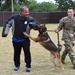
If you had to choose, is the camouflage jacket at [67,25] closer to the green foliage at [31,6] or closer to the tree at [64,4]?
the green foliage at [31,6]

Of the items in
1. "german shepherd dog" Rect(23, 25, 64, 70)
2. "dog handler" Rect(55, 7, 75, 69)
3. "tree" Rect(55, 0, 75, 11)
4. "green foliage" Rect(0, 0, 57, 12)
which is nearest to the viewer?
"german shepherd dog" Rect(23, 25, 64, 70)

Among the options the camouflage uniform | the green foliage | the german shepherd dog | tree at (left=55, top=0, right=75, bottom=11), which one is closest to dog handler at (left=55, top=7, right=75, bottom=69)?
the camouflage uniform

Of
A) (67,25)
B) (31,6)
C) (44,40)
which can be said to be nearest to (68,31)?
(67,25)

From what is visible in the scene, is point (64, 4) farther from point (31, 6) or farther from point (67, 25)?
point (67, 25)

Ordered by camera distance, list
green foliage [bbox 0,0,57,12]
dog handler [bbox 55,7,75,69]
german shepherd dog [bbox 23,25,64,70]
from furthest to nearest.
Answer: green foliage [bbox 0,0,57,12], dog handler [bbox 55,7,75,69], german shepherd dog [bbox 23,25,64,70]

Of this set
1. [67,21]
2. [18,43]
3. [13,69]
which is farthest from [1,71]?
[67,21]

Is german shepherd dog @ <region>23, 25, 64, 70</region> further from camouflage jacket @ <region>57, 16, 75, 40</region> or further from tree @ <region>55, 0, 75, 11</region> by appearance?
tree @ <region>55, 0, 75, 11</region>

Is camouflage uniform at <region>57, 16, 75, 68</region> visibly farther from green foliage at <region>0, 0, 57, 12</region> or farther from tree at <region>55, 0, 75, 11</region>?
tree at <region>55, 0, 75, 11</region>

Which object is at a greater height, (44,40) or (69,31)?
(69,31)

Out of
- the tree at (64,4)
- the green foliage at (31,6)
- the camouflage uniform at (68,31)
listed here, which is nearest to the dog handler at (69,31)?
the camouflage uniform at (68,31)

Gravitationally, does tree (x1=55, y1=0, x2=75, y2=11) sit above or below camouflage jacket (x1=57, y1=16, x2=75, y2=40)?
below

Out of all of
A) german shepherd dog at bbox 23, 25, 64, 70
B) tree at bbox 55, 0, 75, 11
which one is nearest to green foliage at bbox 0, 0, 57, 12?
tree at bbox 55, 0, 75, 11

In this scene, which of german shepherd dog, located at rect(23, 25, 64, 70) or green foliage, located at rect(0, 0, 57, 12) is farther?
green foliage, located at rect(0, 0, 57, 12)

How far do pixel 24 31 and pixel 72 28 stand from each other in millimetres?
1651
